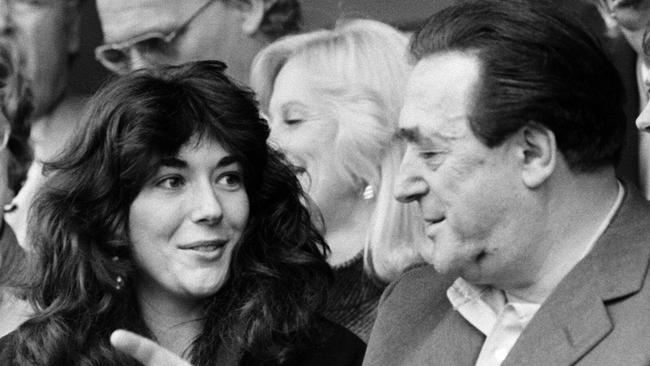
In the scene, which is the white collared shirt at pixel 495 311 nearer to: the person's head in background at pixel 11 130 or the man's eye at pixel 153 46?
the man's eye at pixel 153 46

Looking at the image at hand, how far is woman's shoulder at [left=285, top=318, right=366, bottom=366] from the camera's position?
3.17m

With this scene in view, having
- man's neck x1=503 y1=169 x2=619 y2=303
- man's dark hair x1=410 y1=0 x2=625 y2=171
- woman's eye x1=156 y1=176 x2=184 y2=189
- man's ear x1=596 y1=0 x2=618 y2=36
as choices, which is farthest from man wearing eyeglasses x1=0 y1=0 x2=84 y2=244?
man's neck x1=503 y1=169 x2=619 y2=303

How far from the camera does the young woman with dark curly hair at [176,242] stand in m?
3.06

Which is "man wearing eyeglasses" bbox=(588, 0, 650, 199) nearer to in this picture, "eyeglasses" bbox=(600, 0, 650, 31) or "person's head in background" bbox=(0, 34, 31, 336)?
"eyeglasses" bbox=(600, 0, 650, 31)

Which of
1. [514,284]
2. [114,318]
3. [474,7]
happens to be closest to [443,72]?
[474,7]

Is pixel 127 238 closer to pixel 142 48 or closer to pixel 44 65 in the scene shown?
pixel 142 48

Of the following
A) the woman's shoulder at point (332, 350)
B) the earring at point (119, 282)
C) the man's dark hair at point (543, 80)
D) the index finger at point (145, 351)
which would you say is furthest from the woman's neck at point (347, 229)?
the index finger at point (145, 351)

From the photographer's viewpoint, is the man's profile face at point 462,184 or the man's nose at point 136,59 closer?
the man's profile face at point 462,184

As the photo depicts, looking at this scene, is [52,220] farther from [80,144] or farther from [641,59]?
[641,59]

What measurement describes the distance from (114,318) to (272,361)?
39 cm

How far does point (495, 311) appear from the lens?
99.3 inches

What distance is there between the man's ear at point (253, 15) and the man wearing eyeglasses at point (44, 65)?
0.63 metres

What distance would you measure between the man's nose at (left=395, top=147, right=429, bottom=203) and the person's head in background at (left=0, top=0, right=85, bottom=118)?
1952mm

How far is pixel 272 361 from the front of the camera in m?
3.13
